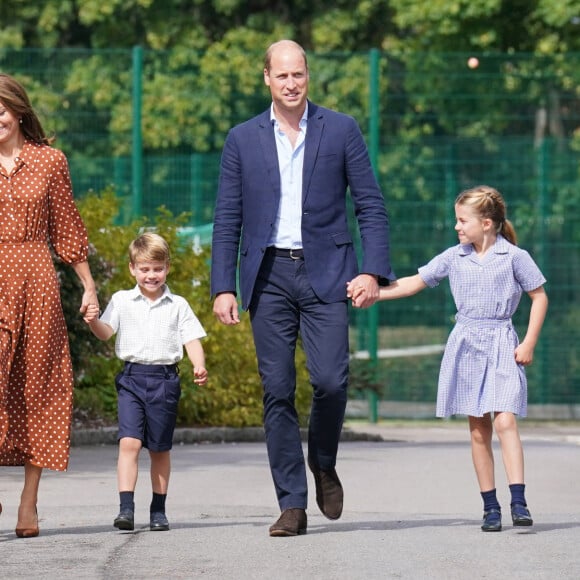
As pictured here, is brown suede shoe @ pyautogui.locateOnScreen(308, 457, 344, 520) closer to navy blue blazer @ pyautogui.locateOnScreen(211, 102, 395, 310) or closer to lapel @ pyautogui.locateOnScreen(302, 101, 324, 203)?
navy blue blazer @ pyautogui.locateOnScreen(211, 102, 395, 310)

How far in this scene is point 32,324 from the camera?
7707mm

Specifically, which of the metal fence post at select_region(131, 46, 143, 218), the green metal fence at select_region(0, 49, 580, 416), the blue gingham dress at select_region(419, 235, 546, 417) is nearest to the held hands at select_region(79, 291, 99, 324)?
the blue gingham dress at select_region(419, 235, 546, 417)

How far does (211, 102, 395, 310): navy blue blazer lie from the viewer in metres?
7.78

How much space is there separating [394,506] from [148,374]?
179 cm

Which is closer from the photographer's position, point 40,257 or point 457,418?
point 40,257

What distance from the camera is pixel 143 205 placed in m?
16.3

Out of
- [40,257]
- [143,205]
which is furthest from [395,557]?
[143,205]

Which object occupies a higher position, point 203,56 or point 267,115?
point 203,56

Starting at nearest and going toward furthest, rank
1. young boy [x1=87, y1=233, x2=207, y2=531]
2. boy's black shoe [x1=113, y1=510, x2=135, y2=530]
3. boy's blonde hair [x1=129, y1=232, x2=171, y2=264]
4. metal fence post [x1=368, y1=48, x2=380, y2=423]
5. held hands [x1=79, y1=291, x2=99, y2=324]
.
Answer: held hands [x1=79, y1=291, x2=99, y2=324]
boy's black shoe [x1=113, y1=510, x2=135, y2=530]
young boy [x1=87, y1=233, x2=207, y2=531]
boy's blonde hair [x1=129, y1=232, x2=171, y2=264]
metal fence post [x1=368, y1=48, x2=380, y2=423]

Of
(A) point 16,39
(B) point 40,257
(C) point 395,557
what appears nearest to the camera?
(C) point 395,557

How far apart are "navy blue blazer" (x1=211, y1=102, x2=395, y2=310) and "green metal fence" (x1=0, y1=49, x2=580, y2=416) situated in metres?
8.55

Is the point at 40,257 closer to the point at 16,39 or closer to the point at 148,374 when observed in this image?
the point at 148,374

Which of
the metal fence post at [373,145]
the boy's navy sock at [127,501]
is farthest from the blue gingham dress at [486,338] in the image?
the metal fence post at [373,145]

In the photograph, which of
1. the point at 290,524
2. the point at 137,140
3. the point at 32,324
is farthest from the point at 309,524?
the point at 137,140
